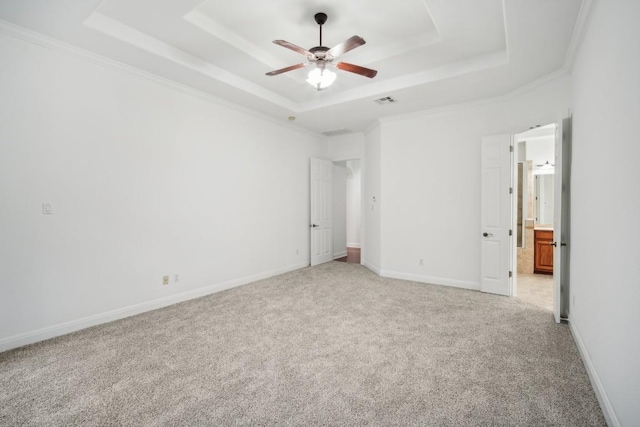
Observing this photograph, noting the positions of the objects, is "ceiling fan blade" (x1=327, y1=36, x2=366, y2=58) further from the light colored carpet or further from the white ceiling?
the light colored carpet

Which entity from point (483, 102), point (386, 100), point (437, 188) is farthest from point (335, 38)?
point (437, 188)

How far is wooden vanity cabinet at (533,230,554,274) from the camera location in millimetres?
5707

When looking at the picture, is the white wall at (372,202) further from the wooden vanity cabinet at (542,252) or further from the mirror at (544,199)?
the mirror at (544,199)

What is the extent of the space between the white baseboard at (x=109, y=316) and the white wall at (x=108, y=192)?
0.01 metres

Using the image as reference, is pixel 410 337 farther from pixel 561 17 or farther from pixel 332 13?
pixel 332 13

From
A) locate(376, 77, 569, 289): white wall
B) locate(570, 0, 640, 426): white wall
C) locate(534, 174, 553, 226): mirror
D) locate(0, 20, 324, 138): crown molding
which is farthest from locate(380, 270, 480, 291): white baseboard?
locate(0, 20, 324, 138): crown molding

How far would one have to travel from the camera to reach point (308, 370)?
Result: 2461 mm

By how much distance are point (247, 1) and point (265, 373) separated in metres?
3.29

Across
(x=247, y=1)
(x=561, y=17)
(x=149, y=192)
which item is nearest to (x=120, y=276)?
(x=149, y=192)

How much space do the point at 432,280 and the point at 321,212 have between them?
108 inches

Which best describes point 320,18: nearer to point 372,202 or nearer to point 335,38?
point 335,38

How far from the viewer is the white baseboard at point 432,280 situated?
4840mm

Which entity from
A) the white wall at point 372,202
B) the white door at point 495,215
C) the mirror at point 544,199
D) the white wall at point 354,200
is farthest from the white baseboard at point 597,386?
the white wall at point 354,200

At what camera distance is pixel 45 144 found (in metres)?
3.04
